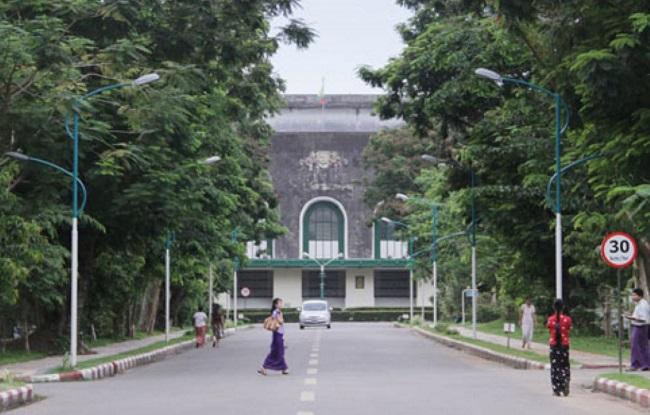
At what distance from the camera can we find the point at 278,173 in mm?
104500

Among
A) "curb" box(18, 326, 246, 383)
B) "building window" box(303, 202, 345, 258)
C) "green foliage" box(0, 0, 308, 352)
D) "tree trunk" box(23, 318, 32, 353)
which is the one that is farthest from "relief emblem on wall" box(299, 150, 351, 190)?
"tree trunk" box(23, 318, 32, 353)

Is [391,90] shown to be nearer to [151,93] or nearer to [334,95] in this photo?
[151,93]

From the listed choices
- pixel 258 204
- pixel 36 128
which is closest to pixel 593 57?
pixel 36 128

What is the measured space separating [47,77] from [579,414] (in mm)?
14597

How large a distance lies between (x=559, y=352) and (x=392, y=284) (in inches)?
3369

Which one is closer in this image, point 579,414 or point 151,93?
point 579,414

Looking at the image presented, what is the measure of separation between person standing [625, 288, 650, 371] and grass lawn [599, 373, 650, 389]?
232cm

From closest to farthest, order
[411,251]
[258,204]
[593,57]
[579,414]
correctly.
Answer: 1. [579,414]
2. [593,57]
3. [258,204]
4. [411,251]

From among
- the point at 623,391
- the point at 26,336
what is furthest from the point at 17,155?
the point at 623,391

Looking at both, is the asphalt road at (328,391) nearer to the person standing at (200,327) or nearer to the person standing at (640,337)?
the person standing at (640,337)

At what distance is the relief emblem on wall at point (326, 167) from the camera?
Answer: 104 metres

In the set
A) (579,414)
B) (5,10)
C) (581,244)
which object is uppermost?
(5,10)

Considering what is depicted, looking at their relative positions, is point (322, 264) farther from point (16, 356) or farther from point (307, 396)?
point (307, 396)

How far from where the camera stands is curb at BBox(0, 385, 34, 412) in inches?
713
